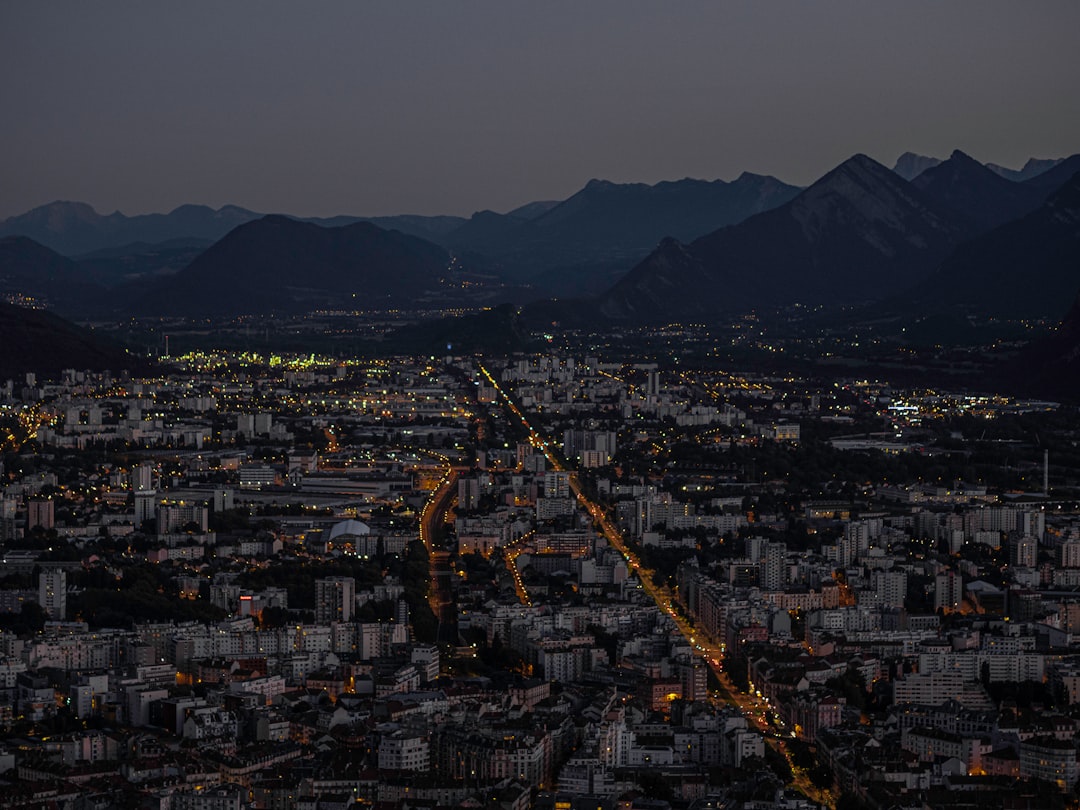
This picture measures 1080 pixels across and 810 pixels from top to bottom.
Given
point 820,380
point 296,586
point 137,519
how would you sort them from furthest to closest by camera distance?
point 820,380 < point 137,519 < point 296,586

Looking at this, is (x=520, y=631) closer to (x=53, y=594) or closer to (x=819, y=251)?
(x=53, y=594)

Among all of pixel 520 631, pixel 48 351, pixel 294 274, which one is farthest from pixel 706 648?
pixel 294 274

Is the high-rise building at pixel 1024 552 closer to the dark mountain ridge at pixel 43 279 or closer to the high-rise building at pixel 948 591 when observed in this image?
the high-rise building at pixel 948 591

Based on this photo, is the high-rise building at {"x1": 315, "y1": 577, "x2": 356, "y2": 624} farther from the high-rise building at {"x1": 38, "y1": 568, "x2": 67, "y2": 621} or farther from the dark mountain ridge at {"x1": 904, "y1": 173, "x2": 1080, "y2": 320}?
the dark mountain ridge at {"x1": 904, "y1": 173, "x2": 1080, "y2": 320}

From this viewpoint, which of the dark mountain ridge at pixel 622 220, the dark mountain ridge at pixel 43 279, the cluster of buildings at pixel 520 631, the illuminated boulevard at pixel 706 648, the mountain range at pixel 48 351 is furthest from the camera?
the dark mountain ridge at pixel 622 220

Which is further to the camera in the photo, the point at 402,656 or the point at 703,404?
the point at 703,404

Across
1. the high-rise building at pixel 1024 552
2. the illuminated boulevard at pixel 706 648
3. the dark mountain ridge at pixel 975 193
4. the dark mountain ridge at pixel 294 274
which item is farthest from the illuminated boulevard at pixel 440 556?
the dark mountain ridge at pixel 975 193

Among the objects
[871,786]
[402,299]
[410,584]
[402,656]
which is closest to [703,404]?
[410,584]

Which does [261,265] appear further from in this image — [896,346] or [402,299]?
[896,346]
